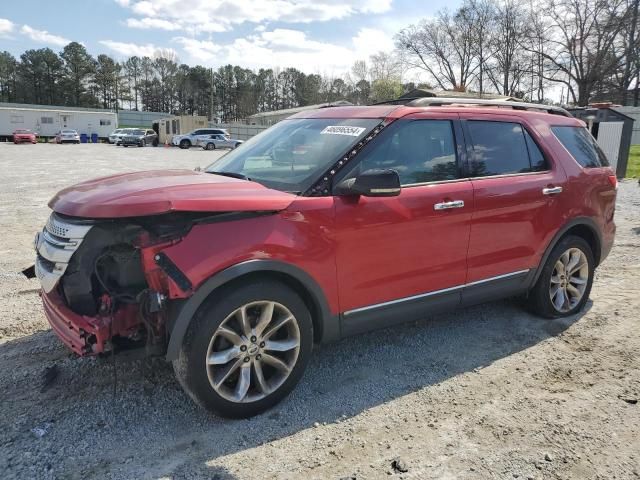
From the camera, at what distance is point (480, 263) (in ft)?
12.8

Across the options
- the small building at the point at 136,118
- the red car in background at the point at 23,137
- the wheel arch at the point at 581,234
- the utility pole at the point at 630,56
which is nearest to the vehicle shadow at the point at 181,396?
the wheel arch at the point at 581,234

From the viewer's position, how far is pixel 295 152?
12.0 feet

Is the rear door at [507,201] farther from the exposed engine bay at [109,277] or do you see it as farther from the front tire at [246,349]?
the exposed engine bay at [109,277]

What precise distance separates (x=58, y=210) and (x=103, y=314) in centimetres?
69

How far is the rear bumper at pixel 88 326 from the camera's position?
2775mm

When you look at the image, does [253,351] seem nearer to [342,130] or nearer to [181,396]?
[181,396]

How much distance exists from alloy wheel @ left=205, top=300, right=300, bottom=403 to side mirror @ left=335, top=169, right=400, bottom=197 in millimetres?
849

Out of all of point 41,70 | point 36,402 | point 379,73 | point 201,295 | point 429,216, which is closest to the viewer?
point 201,295

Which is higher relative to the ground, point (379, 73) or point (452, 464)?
point (379, 73)

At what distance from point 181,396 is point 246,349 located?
671 mm

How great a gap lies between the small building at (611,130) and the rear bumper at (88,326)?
17.5 metres

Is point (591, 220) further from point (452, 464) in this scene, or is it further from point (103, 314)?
point (103, 314)

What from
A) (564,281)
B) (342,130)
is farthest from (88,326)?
(564,281)

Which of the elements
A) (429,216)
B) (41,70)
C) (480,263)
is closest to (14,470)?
(429,216)
